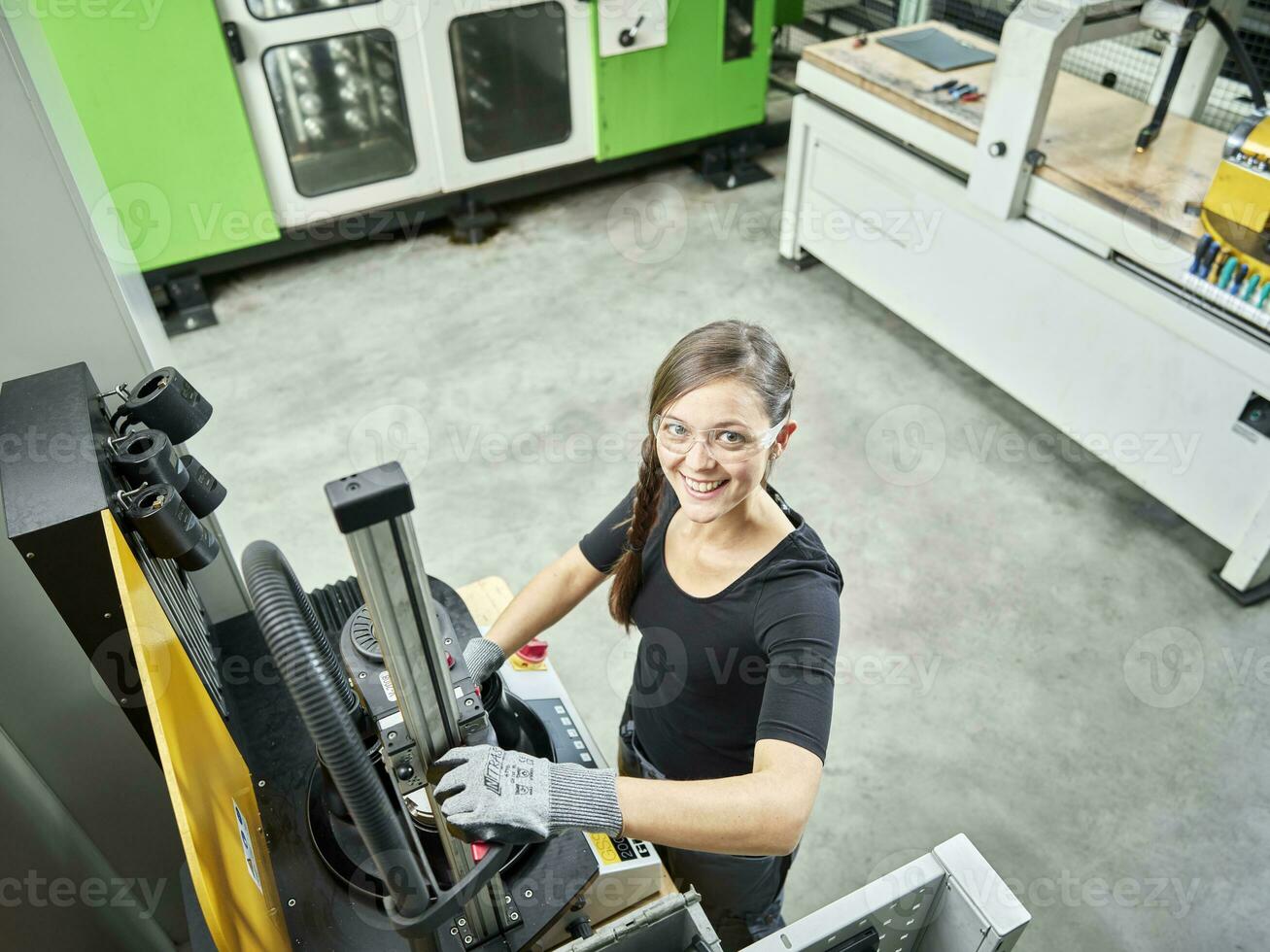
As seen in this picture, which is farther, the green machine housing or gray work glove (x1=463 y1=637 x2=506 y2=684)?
the green machine housing

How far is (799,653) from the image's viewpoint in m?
1.27

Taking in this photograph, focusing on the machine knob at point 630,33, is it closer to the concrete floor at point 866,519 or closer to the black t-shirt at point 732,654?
the concrete floor at point 866,519

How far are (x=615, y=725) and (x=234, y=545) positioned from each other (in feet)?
4.67

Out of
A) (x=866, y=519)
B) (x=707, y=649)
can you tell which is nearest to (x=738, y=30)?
(x=866, y=519)

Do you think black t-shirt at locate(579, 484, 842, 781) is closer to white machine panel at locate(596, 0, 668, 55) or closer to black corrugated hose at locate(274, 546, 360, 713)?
black corrugated hose at locate(274, 546, 360, 713)

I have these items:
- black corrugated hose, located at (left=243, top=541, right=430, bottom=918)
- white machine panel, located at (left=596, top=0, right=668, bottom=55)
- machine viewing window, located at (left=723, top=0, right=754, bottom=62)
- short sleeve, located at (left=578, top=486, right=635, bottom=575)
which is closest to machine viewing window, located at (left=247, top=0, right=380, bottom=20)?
white machine panel, located at (left=596, top=0, right=668, bottom=55)

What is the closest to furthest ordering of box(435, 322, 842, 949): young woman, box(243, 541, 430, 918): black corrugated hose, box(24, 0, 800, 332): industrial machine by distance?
box(243, 541, 430, 918): black corrugated hose < box(435, 322, 842, 949): young woman < box(24, 0, 800, 332): industrial machine

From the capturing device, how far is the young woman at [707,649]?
1104mm

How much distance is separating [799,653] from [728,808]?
23 cm

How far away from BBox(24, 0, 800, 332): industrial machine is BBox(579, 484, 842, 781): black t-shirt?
10.1 feet

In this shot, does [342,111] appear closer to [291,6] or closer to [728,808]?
[291,6]

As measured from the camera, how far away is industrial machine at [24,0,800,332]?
3588mm

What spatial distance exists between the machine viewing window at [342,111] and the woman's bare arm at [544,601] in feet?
10.1

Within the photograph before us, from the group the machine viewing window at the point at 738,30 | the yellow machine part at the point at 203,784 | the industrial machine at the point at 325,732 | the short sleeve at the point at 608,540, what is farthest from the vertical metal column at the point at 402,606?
the machine viewing window at the point at 738,30
